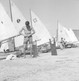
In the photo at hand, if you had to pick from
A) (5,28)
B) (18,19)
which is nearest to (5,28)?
(5,28)

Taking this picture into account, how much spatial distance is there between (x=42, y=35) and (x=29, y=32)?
9170 millimetres

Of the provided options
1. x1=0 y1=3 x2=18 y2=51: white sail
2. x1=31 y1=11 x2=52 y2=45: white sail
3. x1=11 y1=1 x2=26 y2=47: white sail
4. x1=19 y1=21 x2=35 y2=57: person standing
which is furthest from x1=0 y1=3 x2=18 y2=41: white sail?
x1=31 y1=11 x2=52 y2=45: white sail

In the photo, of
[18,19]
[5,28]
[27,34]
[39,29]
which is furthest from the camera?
[39,29]

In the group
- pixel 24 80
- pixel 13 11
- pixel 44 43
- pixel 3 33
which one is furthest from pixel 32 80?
pixel 44 43

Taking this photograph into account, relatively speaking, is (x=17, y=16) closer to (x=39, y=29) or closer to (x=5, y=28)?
(x=5, y=28)

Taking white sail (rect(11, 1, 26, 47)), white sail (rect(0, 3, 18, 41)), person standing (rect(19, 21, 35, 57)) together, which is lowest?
person standing (rect(19, 21, 35, 57))

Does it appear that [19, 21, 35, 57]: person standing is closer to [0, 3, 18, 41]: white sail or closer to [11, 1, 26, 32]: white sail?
[0, 3, 18, 41]: white sail

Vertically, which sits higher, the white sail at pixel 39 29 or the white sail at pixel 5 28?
the white sail at pixel 39 29

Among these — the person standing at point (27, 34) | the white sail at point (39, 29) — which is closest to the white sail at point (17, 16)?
the white sail at point (39, 29)

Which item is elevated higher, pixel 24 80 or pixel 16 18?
pixel 16 18

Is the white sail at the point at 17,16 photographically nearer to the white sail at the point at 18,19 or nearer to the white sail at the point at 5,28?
the white sail at the point at 18,19

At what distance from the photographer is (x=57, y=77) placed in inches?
138

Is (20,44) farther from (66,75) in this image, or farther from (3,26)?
(66,75)

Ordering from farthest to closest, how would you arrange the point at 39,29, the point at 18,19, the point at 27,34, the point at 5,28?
the point at 39,29
the point at 18,19
the point at 5,28
the point at 27,34
